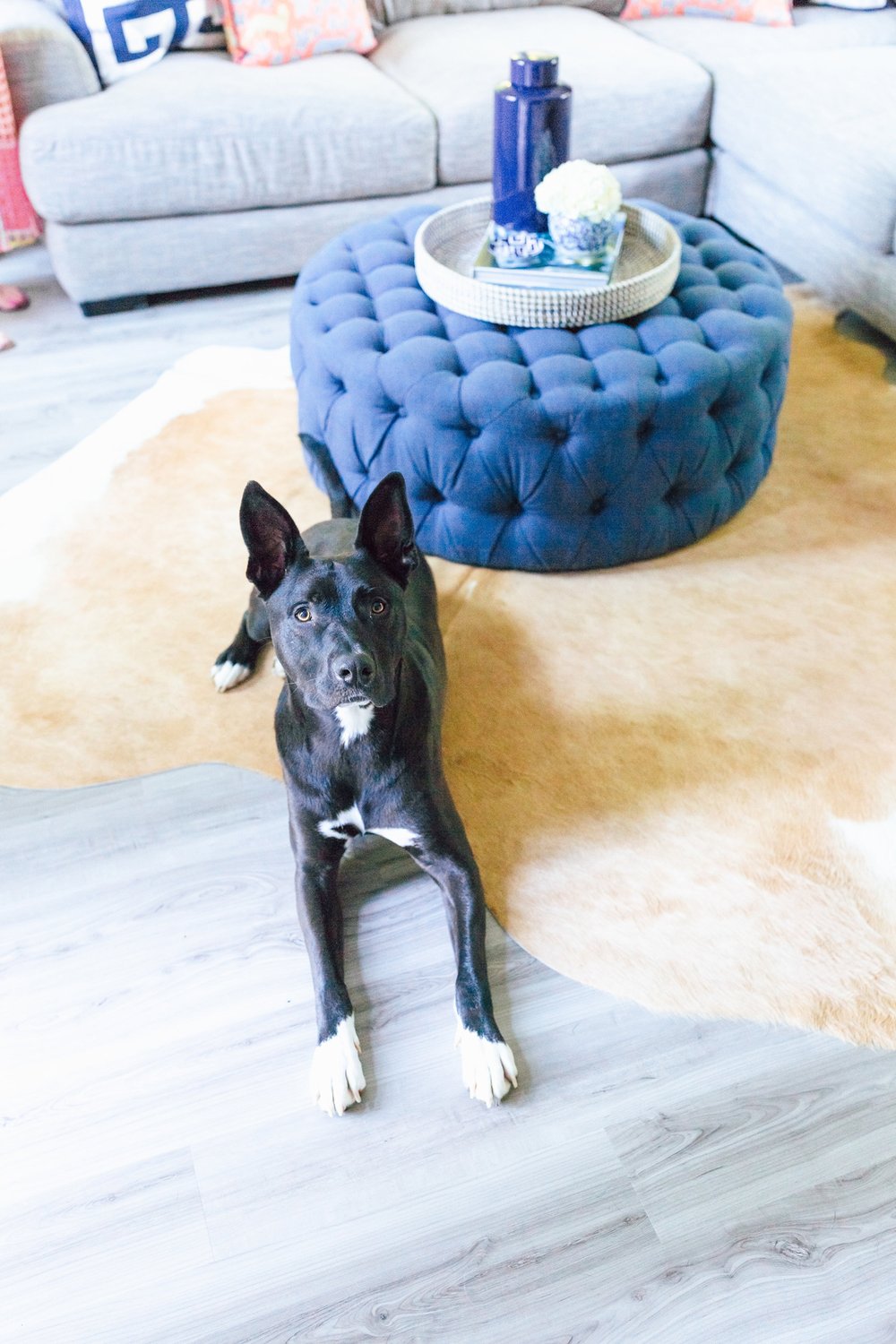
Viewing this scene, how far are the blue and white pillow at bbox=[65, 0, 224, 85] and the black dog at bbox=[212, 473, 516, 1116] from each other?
2532mm

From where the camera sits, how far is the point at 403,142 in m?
3.29

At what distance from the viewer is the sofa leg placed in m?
3.38

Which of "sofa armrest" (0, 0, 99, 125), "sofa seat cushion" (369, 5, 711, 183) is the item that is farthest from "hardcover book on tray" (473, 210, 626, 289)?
"sofa armrest" (0, 0, 99, 125)

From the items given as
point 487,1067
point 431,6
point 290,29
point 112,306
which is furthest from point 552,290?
point 431,6

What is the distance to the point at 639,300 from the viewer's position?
2344 millimetres

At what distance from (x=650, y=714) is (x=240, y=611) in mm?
916

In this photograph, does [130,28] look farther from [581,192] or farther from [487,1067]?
[487,1067]

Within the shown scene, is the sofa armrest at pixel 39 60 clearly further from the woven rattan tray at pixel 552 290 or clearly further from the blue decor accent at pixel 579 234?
the blue decor accent at pixel 579 234

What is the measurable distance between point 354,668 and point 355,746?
204 millimetres

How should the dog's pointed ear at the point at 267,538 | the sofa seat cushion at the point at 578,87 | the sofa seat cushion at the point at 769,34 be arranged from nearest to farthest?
the dog's pointed ear at the point at 267,538 < the sofa seat cushion at the point at 578,87 < the sofa seat cushion at the point at 769,34

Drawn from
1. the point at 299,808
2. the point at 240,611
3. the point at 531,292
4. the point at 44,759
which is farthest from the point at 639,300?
the point at 44,759

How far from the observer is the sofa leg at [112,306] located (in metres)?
3.38

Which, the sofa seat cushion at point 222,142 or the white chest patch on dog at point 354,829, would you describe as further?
the sofa seat cushion at point 222,142

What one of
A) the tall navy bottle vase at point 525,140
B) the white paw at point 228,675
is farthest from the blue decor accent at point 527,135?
the white paw at point 228,675
